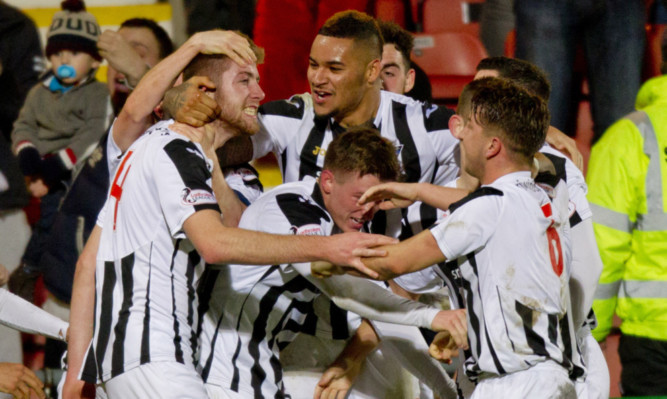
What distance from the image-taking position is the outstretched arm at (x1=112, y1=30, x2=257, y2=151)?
388 cm

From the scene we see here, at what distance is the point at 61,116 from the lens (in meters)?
6.29

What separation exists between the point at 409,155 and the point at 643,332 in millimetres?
1766

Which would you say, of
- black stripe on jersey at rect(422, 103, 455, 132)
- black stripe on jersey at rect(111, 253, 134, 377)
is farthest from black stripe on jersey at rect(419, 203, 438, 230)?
black stripe on jersey at rect(111, 253, 134, 377)

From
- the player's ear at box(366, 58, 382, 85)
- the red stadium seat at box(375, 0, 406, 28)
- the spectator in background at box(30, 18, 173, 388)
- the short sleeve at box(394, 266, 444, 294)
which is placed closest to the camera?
the short sleeve at box(394, 266, 444, 294)

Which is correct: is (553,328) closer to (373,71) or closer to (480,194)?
(480,194)

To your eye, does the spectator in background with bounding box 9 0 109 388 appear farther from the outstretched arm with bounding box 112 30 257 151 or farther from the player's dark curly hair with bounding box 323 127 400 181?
the player's dark curly hair with bounding box 323 127 400 181

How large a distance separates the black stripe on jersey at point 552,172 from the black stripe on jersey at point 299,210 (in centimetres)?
90

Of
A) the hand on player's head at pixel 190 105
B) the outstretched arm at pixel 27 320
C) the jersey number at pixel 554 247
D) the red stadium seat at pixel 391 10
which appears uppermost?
the red stadium seat at pixel 391 10

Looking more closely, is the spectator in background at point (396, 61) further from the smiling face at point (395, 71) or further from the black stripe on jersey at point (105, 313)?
the black stripe on jersey at point (105, 313)

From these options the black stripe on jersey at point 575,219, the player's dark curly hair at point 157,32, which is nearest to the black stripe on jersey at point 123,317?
the black stripe on jersey at point 575,219

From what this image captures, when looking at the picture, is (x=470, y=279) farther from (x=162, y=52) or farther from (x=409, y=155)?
(x=162, y=52)

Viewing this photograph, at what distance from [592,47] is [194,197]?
3.76 m

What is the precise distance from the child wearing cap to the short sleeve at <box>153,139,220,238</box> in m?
2.83

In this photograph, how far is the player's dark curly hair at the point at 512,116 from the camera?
11.7 ft
